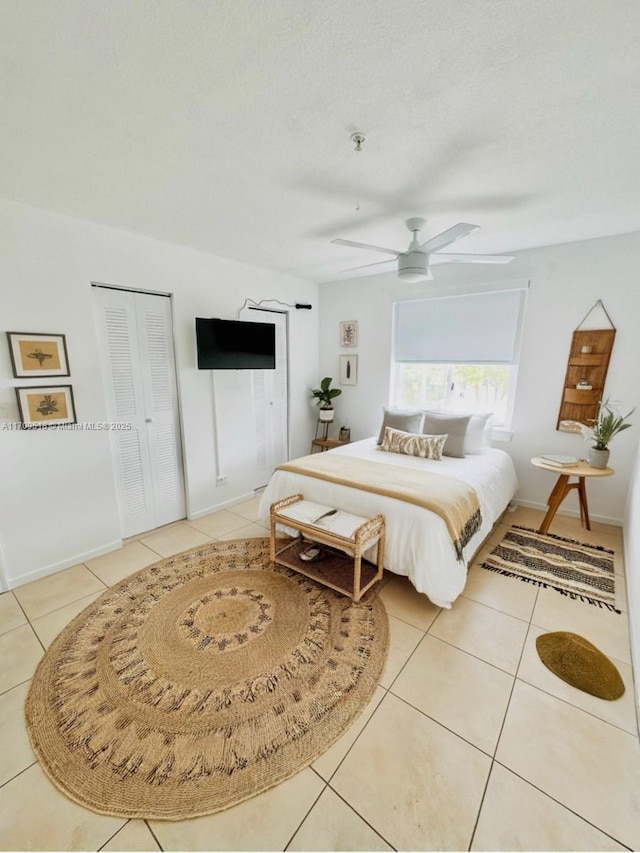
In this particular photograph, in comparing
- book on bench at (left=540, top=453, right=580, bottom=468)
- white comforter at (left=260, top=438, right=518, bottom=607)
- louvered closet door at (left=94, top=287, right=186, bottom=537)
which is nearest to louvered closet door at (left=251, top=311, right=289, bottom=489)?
louvered closet door at (left=94, top=287, right=186, bottom=537)

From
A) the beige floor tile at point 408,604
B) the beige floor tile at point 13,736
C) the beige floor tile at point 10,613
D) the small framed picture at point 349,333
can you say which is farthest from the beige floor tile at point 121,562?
the small framed picture at point 349,333

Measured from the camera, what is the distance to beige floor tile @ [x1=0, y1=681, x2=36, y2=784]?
52.7 inches

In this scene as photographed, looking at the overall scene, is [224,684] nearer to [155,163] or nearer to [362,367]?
[155,163]

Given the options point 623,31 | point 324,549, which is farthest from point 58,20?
point 324,549

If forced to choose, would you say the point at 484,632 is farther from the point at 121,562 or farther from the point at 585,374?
the point at 121,562

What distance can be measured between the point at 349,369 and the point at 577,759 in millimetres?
3845

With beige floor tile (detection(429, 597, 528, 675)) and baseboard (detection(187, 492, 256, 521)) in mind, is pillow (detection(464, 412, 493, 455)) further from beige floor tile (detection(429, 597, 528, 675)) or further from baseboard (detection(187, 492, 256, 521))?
baseboard (detection(187, 492, 256, 521))

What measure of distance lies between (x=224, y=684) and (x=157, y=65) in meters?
2.57

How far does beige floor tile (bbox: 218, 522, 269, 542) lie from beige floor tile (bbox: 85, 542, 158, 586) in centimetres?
59

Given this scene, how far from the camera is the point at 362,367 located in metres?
4.43

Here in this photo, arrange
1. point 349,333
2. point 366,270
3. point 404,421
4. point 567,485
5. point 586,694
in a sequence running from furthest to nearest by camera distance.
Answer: point 349,333 < point 366,270 < point 404,421 < point 567,485 < point 586,694

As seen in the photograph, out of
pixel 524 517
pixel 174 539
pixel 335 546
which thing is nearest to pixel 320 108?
pixel 335 546

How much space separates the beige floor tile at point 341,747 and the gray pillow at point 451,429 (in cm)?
222

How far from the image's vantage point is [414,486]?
2.46 m
